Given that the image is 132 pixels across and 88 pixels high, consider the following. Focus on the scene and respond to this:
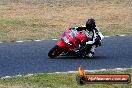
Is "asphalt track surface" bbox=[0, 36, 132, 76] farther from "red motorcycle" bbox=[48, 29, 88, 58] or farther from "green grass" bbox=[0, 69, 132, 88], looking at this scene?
"green grass" bbox=[0, 69, 132, 88]

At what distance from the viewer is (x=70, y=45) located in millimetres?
18484

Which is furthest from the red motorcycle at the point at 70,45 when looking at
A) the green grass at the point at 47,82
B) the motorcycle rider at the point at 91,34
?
the green grass at the point at 47,82

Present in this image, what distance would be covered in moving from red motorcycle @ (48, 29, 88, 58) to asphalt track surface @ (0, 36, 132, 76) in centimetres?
19

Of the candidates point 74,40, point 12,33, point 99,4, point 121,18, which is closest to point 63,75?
point 74,40

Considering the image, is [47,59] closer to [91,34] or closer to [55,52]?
[55,52]

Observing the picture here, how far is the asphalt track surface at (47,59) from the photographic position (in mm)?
16686

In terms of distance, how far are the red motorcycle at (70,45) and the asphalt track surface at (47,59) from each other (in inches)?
7.6

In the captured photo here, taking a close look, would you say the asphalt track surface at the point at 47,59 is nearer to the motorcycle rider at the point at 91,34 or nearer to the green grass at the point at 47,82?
the motorcycle rider at the point at 91,34

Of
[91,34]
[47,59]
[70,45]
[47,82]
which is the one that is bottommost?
[47,59]

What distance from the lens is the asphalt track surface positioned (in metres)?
16.7

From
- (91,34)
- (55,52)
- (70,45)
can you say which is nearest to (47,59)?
(55,52)

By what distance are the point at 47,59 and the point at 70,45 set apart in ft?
2.73

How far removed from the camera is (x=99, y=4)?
33.8 metres

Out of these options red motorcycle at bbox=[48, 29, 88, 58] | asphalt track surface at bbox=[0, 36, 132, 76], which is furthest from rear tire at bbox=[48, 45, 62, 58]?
asphalt track surface at bbox=[0, 36, 132, 76]
